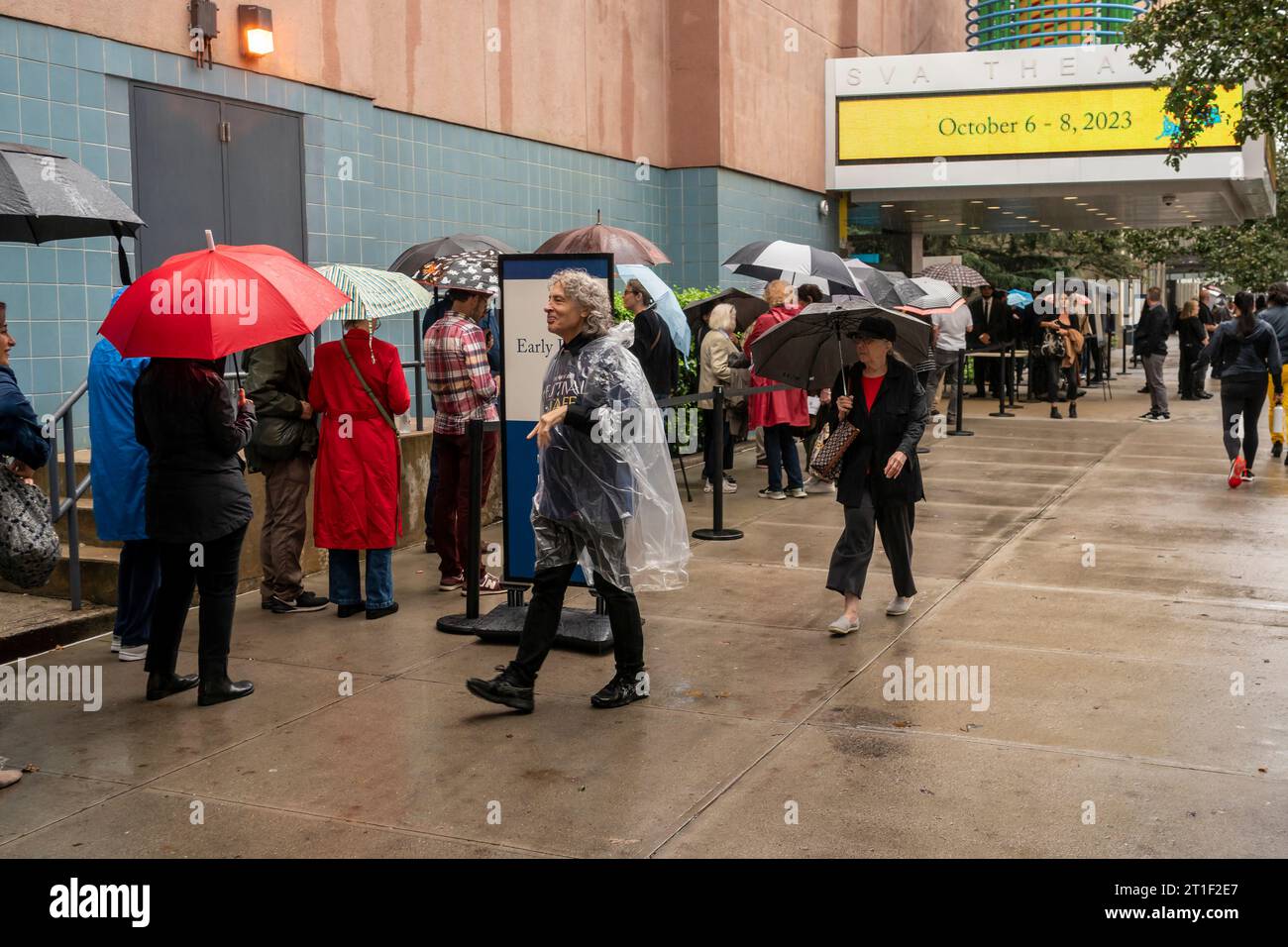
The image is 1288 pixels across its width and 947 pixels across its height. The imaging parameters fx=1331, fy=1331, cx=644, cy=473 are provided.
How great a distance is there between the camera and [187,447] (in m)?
6.20

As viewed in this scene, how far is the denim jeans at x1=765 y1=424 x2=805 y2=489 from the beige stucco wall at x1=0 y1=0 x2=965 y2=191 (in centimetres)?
500

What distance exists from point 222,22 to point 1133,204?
1935cm

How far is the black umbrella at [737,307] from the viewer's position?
549 inches

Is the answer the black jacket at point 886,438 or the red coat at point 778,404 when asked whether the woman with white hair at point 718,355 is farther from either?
the black jacket at point 886,438

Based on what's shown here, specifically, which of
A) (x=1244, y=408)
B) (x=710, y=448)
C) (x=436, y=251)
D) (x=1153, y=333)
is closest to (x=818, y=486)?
(x=710, y=448)

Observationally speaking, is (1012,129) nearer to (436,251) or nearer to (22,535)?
(436,251)

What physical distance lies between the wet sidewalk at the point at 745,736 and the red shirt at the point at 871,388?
131 centimetres

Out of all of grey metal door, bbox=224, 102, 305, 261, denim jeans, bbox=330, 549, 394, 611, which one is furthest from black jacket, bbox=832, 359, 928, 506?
grey metal door, bbox=224, 102, 305, 261

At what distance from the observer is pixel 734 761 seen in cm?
547

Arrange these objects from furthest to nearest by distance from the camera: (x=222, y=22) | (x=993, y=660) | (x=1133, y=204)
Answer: (x=1133, y=204)
(x=222, y=22)
(x=993, y=660)

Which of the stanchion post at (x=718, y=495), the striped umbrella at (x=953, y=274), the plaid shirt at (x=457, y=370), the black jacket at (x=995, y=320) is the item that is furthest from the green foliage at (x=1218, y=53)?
the plaid shirt at (x=457, y=370)

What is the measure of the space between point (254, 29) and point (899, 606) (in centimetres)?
713

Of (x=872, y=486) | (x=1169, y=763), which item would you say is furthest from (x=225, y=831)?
(x=872, y=486)
